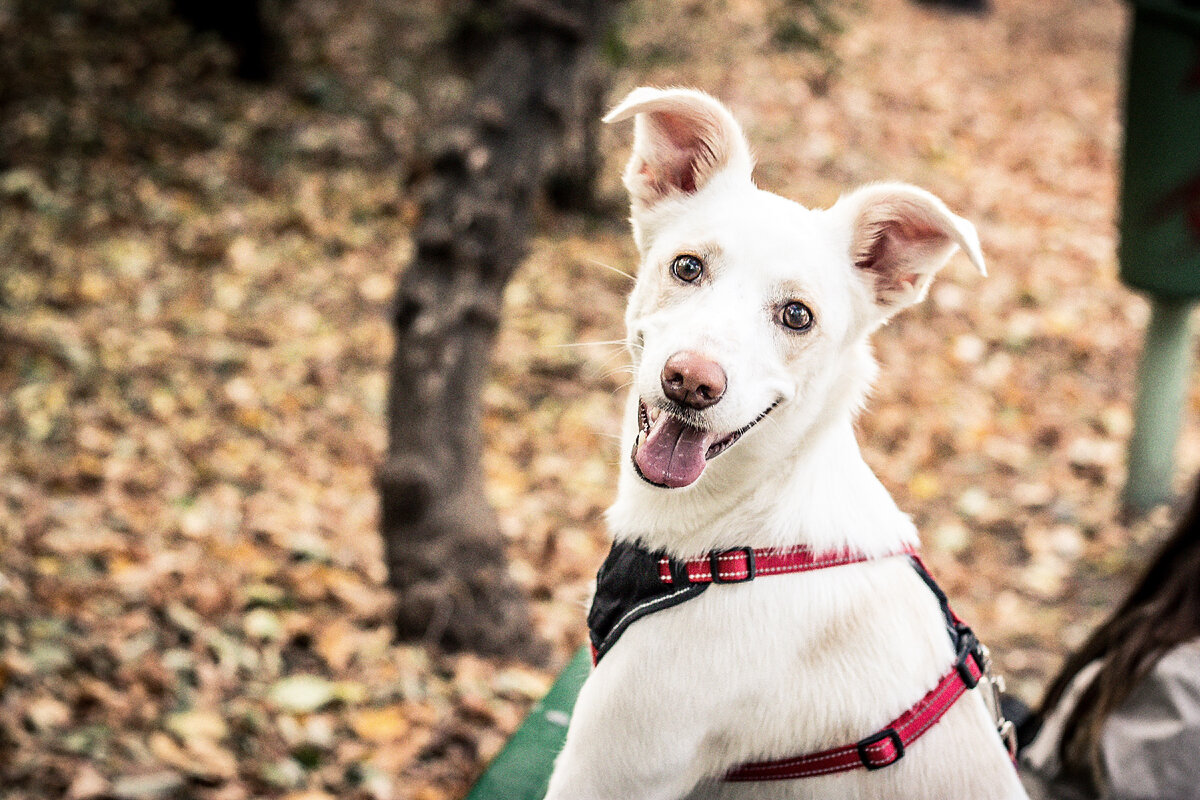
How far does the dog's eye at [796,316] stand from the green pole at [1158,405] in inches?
181

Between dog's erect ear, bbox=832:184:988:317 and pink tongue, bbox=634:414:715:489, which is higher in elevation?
dog's erect ear, bbox=832:184:988:317

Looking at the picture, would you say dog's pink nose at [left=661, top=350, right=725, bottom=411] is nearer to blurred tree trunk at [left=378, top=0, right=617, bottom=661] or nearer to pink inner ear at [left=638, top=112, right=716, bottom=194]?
pink inner ear at [left=638, top=112, right=716, bottom=194]

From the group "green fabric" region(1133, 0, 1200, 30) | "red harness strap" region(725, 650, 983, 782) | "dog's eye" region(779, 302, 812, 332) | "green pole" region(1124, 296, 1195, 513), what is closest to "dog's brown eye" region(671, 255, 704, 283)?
"dog's eye" region(779, 302, 812, 332)

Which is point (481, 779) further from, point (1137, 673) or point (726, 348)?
point (1137, 673)

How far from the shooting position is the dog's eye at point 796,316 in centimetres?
188

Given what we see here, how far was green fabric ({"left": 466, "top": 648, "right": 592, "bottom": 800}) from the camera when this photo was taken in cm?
234

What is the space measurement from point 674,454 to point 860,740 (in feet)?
2.04

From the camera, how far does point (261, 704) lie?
3.83 metres

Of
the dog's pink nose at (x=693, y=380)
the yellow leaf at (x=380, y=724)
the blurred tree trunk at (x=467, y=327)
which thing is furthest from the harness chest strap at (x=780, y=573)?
the blurred tree trunk at (x=467, y=327)

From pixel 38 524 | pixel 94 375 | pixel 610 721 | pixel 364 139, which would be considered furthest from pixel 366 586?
pixel 364 139

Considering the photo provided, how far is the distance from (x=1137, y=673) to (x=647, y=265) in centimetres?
158

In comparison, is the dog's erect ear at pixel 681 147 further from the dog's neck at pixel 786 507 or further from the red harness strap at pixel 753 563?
the red harness strap at pixel 753 563

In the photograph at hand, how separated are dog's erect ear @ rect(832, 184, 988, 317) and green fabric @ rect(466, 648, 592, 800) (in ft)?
3.34

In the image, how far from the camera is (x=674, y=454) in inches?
71.5
